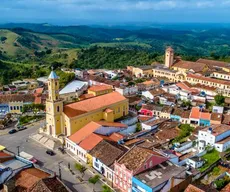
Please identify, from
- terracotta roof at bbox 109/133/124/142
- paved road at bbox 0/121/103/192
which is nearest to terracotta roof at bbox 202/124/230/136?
terracotta roof at bbox 109/133/124/142

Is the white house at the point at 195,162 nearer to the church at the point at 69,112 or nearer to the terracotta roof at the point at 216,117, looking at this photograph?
the terracotta roof at the point at 216,117

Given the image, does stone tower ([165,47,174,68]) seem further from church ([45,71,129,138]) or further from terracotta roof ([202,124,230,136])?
terracotta roof ([202,124,230,136])

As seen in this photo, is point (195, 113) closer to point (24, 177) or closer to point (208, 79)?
point (208, 79)

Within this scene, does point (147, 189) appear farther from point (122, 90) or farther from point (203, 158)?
point (122, 90)

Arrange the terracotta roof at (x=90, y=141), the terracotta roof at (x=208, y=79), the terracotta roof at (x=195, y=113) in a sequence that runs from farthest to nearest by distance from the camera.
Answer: the terracotta roof at (x=208, y=79)
the terracotta roof at (x=195, y=113)
the terracotta roof at (x=90, y=141)

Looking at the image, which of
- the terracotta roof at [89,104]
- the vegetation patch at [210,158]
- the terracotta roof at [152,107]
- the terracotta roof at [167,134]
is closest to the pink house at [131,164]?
the vegetation patch at [210,158]

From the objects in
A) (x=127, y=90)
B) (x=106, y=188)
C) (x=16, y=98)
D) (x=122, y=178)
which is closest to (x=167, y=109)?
(x=127, y=90)
